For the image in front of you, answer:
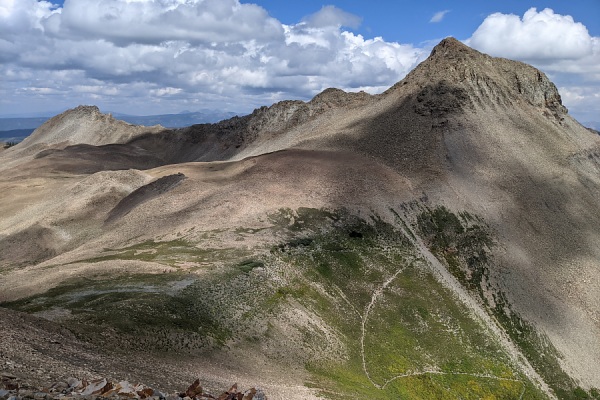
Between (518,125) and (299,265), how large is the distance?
3211 inches

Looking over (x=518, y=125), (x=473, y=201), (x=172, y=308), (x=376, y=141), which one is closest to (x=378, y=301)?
(x=172, y=308)

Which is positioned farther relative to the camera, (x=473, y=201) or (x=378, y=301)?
(x=473, y=201)

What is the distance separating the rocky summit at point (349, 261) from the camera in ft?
132

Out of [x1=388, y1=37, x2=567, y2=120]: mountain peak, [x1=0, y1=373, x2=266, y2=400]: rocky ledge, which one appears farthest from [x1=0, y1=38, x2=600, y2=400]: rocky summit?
[x1=388, y1=37, x2=567, y2=120]: mountain peak

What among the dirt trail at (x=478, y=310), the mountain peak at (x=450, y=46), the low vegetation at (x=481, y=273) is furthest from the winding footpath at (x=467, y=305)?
the mountain peak at (x=450, y=46)

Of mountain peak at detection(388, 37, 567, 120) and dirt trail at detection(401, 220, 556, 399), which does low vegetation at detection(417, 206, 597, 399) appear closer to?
dirt trail at detection(401, 220, 556, 399)

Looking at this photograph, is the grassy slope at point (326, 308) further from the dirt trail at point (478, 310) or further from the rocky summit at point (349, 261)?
the dirt trail at point (478, 310)

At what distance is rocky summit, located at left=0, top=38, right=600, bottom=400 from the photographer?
40.1 metres

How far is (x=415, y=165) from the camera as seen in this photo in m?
103

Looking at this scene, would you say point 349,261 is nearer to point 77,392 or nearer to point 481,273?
point 481,273

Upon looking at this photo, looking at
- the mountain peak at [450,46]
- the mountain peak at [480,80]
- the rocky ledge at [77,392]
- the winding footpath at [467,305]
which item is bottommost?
the winding footpath at [467,305]

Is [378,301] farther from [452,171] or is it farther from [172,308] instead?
[452,171]

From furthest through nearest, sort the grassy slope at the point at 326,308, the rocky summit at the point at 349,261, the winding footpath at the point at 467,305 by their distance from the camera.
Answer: the winding footpath at the point at 467,305
the grassy slope at the point at 326,308
the rocky summit at the point at 349,261

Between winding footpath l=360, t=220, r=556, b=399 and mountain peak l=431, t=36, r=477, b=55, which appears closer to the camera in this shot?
winding footpath l=360, t=220, r=556, b=399
